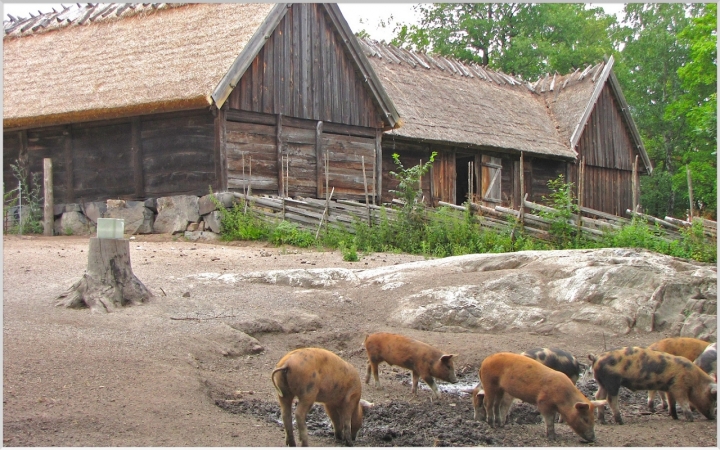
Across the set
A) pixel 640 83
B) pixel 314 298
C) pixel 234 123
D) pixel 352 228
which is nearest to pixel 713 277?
pixel 314 298

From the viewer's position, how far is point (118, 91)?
48.8 feet

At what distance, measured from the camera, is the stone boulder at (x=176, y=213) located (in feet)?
49.1

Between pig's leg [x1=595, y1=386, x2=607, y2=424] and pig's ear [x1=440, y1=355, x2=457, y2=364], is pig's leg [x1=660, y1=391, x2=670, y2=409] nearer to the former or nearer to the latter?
pig's leg [x1=595, y1=386, x2=607, y2=424]

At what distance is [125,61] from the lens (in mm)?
15891

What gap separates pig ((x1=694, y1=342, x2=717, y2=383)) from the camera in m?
5.57

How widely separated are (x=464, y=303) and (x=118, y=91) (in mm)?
9731

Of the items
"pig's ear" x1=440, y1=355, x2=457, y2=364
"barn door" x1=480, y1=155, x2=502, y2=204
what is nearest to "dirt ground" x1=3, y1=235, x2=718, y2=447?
"pig's ear" x1=440, y1=355, x2=457, y2=364

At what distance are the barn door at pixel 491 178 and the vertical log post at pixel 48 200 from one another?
1115 centimetres

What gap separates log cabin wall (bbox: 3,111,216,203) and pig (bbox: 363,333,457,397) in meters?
9.50

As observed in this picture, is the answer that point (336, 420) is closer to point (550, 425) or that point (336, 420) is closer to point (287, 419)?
point (287, 419)

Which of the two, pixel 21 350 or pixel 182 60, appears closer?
pixel 21 350

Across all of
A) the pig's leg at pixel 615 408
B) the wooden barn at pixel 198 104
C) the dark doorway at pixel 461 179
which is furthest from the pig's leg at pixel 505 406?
the dark doorway at pixel 461 179

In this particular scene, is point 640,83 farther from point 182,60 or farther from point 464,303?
point 464,303

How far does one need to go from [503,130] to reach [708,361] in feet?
53.8
